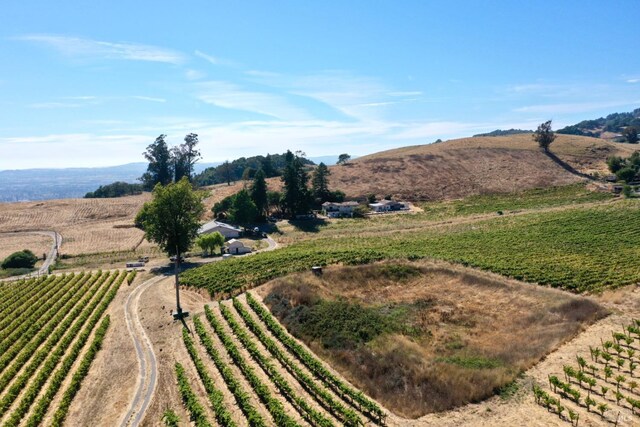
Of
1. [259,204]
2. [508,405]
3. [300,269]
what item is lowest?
[508,405]

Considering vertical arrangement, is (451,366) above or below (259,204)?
below

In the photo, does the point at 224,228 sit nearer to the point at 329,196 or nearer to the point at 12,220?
the point at 329,196

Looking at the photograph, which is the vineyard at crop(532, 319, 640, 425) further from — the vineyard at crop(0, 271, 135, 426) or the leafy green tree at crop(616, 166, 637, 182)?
the leafy green tree at crop(616, 166, 637, 182)

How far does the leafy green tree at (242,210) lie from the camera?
7988 centimetres

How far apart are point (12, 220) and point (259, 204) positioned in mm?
56413

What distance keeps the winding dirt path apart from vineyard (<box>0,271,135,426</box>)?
2283 mm

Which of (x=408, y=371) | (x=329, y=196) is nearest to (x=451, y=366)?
(x=408, y=371)

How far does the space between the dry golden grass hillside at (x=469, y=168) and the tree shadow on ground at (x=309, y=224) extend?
86.1ft

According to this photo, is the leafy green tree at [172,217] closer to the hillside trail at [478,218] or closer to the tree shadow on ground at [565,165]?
the hillside trail at [478,218]

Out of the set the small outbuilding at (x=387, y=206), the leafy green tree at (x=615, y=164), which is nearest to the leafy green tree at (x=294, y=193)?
the small outbuilding at (x=387, y=206)

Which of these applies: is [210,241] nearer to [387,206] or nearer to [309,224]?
[309,224]

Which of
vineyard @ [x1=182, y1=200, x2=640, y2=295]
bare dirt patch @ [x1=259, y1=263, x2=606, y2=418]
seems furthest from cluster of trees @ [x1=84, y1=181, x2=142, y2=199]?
bare dirt patch @ [x1=259, y1=263, x2=606, y2=418]

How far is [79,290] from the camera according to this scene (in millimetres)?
47094

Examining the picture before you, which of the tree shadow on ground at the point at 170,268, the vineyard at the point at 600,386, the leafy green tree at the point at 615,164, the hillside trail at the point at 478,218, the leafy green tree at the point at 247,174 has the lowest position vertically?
the vineyard at the point at 600,386
